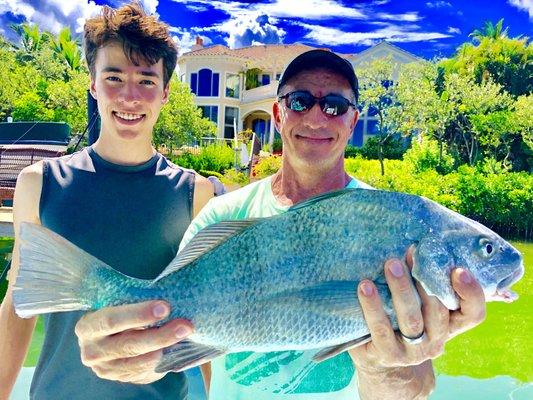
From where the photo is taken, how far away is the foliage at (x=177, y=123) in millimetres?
22062

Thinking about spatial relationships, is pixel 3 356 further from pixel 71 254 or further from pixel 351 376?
pixel 351 376

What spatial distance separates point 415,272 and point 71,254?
848 mm

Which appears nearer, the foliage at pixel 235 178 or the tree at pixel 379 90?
the foliage at pixel 235 178

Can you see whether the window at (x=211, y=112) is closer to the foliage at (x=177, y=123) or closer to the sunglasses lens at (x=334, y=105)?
the foliage at (x=177, y=123)

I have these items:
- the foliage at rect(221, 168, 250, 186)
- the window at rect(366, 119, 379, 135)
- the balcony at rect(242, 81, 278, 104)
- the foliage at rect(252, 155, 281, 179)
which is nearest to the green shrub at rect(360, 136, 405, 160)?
the window at rect(366, 119, 379, 135)

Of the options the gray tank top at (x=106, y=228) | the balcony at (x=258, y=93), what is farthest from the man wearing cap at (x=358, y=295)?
the balcony at (x=258, y=93)

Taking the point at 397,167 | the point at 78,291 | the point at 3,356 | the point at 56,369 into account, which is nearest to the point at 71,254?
the point at 78,291

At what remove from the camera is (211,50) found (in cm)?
3525

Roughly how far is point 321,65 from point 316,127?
228mm

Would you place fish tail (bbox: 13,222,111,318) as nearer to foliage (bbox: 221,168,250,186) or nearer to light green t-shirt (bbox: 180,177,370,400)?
light green t-shirt (bbox: 180,177,370,400)

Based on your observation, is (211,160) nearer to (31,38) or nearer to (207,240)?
(207,240)

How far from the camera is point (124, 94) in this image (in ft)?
6.33

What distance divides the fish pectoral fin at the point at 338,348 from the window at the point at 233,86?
1399 inches

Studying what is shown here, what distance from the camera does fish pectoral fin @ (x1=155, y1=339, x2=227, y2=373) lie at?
55.2 inches
